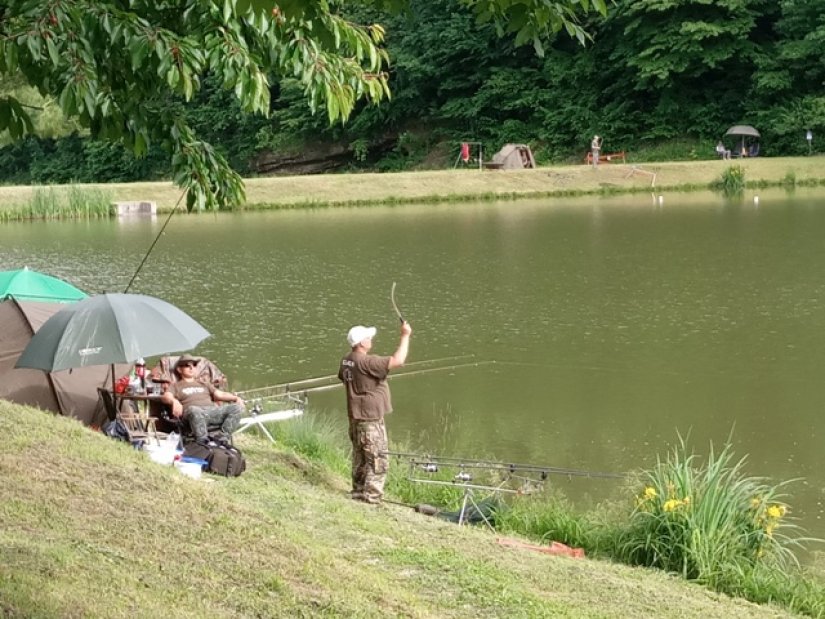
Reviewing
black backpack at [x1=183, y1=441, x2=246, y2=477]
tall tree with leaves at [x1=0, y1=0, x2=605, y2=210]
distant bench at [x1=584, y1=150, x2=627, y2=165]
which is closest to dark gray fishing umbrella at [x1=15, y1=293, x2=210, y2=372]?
black backpack at [x1=183, y1=441, x2=246, y2=477]

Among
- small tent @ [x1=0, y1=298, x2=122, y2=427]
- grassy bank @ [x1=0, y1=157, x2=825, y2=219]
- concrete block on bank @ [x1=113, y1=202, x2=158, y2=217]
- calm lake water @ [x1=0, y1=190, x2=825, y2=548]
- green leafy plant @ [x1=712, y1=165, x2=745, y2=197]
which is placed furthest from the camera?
grassy bank @ [x1=0, y1=157, x2=825, y2=219]

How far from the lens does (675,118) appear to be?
5016 centimetres

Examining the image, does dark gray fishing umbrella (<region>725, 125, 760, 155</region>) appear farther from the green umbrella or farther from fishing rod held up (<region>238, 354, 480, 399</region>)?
the green umbrella

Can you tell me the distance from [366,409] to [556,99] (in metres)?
46.0

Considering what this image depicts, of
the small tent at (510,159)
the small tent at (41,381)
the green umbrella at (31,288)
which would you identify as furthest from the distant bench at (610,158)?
the small tent at (41,381)

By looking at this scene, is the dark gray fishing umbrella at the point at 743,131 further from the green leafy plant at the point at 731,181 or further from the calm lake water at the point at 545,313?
the calm lake water at the point at 545,313

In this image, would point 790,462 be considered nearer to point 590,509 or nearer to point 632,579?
point 590,509

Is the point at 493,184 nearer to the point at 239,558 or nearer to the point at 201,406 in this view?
the point at 201,406

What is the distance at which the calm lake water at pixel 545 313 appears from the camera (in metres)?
12.0

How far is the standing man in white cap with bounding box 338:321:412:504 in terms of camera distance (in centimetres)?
912

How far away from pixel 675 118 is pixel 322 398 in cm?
3904

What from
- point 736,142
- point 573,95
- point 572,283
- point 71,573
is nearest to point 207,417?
point 71,573

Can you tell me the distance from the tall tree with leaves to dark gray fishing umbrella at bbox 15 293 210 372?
3257mm

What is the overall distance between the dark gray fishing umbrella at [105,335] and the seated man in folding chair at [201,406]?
0.30 m
